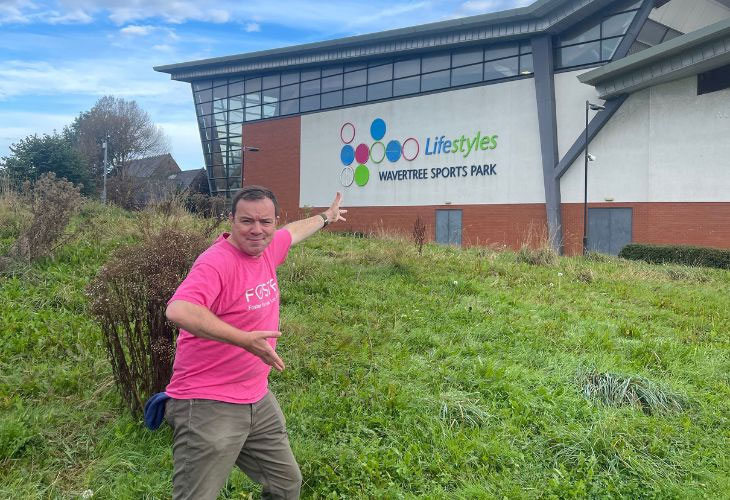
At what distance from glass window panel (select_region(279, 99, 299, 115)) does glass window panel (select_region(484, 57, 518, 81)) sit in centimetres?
1227

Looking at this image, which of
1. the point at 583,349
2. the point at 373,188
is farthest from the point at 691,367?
the point at 373,188

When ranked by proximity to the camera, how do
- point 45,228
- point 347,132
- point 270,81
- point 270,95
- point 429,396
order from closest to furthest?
point 429,396, point 45,228, point 347,132, point 270,81, point 270,95

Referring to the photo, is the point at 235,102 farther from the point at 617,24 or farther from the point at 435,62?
the point at 617,24

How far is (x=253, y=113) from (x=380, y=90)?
1013 cm

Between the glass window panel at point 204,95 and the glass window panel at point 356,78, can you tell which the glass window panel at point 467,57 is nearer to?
the glass window panel at point 356,78

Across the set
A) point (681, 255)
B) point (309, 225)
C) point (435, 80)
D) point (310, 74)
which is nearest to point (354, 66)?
point (310, 74)

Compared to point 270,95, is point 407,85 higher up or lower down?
lower down

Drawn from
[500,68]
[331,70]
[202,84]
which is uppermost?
[202,84]

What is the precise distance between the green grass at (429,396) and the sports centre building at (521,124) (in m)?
8.10

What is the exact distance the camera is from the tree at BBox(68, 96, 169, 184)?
46.9 metres

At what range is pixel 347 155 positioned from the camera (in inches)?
1176

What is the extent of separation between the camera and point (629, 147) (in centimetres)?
2002

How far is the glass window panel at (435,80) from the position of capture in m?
25.7

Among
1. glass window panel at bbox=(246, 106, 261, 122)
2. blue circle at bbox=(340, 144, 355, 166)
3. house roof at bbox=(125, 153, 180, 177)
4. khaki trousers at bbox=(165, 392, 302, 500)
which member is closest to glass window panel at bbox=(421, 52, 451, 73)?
blue circle at bbox=(340, 144, 355, 166)
